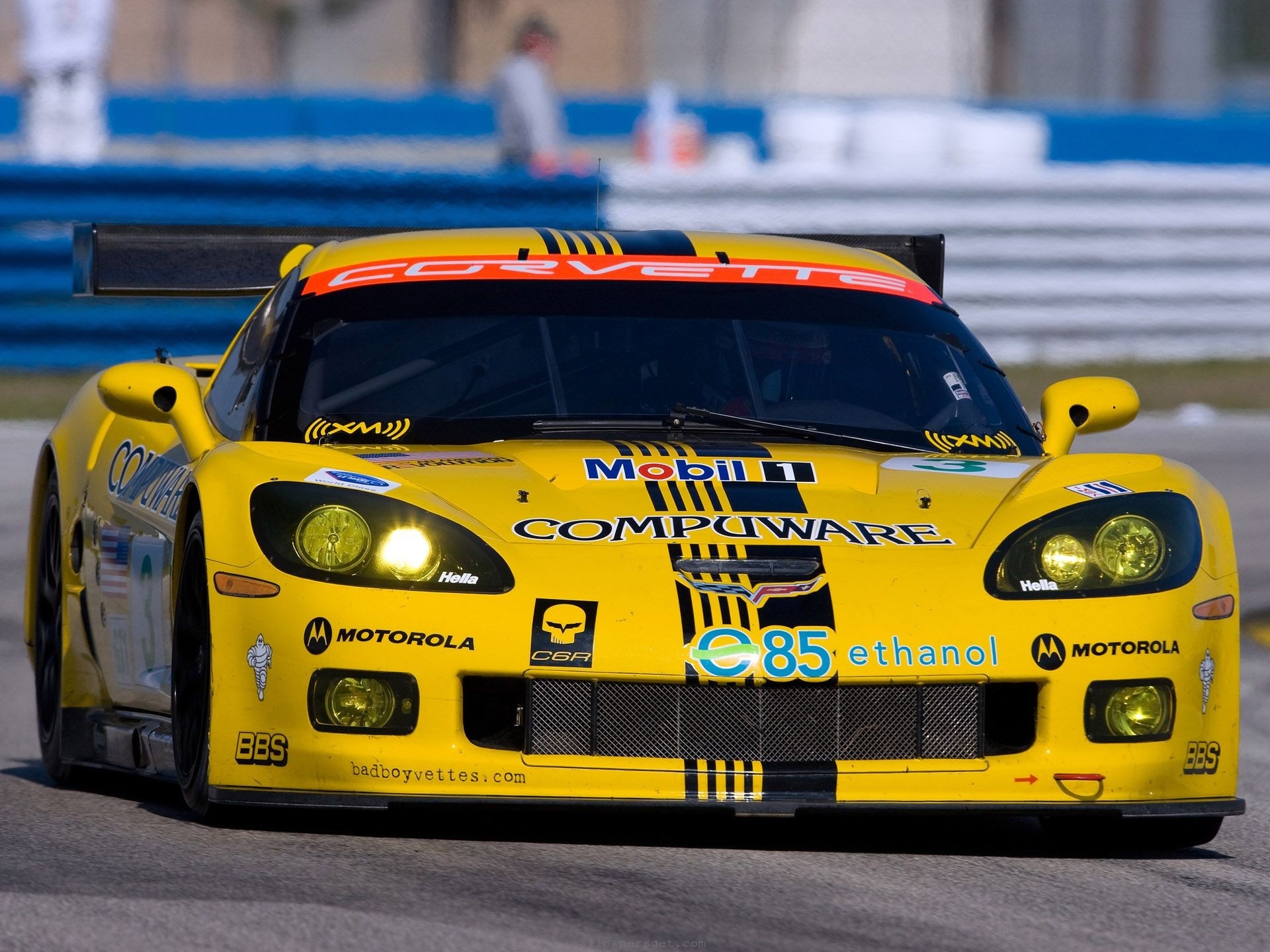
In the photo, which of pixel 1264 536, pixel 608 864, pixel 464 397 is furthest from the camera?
pixel 1264 536

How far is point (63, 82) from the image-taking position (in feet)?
50.4

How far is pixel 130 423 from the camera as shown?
594 centimetres

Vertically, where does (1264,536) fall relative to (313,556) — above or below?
below

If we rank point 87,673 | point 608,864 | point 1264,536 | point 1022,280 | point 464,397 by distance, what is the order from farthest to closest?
1. point 1022,280
2. point 1264,536
3. point 87,673
4. point 464,397
5. point 608,864

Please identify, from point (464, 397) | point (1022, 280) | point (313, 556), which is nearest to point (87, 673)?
point (464, 397)

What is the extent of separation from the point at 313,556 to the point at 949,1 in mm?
23740

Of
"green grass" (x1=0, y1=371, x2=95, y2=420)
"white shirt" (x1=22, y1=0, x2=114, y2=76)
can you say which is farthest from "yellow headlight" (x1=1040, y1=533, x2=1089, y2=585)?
"white shirt" (x1=22, y1=0, x2=114, y2=76)

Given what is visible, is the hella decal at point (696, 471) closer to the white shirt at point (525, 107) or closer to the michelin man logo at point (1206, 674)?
the michelin man logo at point (1206, 674)

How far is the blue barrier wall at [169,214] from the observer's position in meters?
14.1

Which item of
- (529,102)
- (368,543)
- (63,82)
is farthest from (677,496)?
(63,82)

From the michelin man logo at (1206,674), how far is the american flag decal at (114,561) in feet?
7.46

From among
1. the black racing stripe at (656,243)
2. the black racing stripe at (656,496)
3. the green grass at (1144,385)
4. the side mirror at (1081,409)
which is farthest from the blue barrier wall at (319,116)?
the black racing stripe at (656,496)

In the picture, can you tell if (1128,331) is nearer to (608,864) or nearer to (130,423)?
(130,423)

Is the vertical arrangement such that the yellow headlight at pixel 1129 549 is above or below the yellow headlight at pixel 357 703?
above
